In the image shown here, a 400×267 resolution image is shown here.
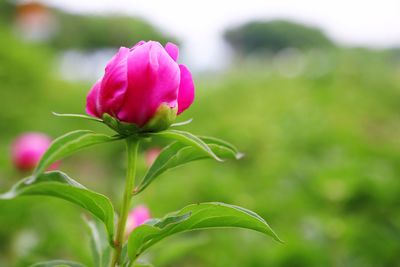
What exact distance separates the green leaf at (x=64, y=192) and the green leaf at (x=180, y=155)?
45 millimetres

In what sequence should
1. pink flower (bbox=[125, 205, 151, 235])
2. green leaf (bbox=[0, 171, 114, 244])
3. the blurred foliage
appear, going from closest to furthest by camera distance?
green leaf (bbox=[0, 171, 114, 244]) → pink flower (bbox=[125, 205, 151, 235]) → the blurred foliage

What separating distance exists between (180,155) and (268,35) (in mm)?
14672

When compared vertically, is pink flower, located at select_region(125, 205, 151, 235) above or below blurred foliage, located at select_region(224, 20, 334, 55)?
above

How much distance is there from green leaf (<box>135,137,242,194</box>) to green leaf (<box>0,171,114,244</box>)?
45 millimetres

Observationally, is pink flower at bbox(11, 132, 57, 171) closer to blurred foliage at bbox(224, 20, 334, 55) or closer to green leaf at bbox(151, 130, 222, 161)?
green leaf at bbox(151, 130, 222, 161)

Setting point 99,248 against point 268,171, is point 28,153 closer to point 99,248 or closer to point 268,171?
point 99,248

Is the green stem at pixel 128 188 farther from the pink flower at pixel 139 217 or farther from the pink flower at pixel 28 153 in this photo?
the pink flower at pixel 28 153

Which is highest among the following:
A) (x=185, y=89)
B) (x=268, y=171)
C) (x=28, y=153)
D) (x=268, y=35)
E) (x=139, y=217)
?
(x=185, y=89)

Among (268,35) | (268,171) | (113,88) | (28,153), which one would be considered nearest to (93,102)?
(113,88)

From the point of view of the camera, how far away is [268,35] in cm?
1480

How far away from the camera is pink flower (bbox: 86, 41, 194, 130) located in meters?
0.48

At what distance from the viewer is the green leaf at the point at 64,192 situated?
1.40 ft

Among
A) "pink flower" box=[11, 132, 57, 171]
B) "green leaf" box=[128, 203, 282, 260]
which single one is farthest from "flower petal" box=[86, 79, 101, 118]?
"pink flower" box=[11, 132, 57, 171]

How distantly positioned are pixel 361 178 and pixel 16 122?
187cm
